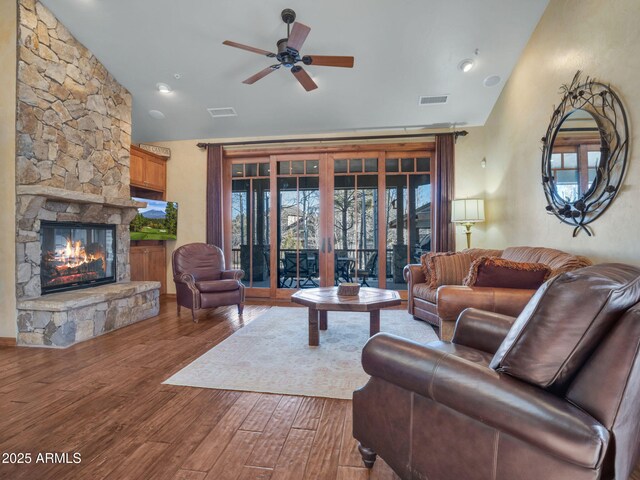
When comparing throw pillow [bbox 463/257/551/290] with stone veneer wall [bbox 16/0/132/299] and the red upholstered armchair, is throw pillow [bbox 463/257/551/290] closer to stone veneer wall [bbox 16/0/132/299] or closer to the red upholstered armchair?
the red upholstered armchair

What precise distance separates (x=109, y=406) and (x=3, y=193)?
8.69 feet

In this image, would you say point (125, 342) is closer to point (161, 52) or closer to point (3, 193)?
point (3, 193)

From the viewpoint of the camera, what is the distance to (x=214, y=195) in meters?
5.70

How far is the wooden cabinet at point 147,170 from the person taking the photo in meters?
5.22

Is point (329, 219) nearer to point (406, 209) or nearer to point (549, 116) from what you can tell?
point (406, 209)

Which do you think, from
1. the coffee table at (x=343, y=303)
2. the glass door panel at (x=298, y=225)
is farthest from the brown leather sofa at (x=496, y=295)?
the glass door panel at (x=298, y=225)

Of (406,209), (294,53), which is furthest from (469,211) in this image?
(294,53)

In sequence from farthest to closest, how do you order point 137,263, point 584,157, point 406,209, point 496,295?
1. point 406,209
2. point 137,263
3. point 584,157
4. point 496,295

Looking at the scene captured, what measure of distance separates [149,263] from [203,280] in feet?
5.27

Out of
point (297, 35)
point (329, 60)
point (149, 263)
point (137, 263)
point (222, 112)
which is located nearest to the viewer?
point (297, 35)

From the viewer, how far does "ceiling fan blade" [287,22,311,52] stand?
2841 mm

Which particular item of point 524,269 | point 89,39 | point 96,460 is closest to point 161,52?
point 89,39

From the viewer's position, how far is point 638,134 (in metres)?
2.08

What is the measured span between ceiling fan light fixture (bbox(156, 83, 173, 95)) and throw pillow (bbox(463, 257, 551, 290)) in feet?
14.9
